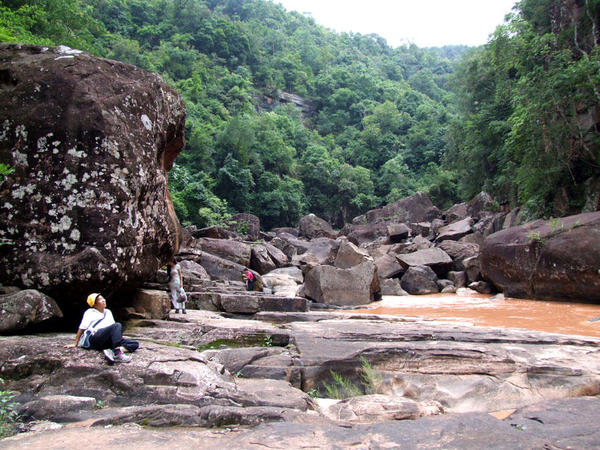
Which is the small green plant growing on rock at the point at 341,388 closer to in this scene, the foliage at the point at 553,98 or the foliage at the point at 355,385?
the foliage at the point at 355,385

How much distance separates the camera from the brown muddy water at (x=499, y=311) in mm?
8288

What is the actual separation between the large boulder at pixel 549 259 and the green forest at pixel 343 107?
3970 millimetres

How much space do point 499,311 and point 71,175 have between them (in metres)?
9.57

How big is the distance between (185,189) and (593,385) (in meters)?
30.3

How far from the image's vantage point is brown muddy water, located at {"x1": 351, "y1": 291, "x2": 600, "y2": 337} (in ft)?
27.2

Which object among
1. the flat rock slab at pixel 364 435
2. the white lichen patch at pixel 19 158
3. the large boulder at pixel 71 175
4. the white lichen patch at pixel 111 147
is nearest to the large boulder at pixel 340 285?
the large boulder at pixel 71 175

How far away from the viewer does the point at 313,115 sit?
72.3 metres

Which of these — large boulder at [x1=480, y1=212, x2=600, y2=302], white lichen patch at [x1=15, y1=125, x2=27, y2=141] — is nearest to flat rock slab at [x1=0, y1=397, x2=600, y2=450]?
white lichen patch at [x1=15, y1=125, x2=27, y2=141]

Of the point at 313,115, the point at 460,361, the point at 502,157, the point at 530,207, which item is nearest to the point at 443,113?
the point at 313,115

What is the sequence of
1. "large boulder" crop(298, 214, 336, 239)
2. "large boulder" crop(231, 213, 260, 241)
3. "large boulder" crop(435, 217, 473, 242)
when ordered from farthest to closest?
"large boulder" crop(298, 214, 336, 239) < "large boulder" crop(231, 213, 260, 241) < "large boulder" crop(435, 217, 473, 242)

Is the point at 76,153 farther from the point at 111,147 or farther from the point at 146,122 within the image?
the point at 146,122

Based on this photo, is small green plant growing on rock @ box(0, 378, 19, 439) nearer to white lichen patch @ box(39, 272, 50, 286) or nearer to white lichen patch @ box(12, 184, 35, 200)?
white lichen patch @ box(39, 272, 50, 286)

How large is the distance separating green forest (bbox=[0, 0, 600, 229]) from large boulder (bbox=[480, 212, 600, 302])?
397 centimetres

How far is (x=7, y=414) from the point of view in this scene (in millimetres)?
3309
